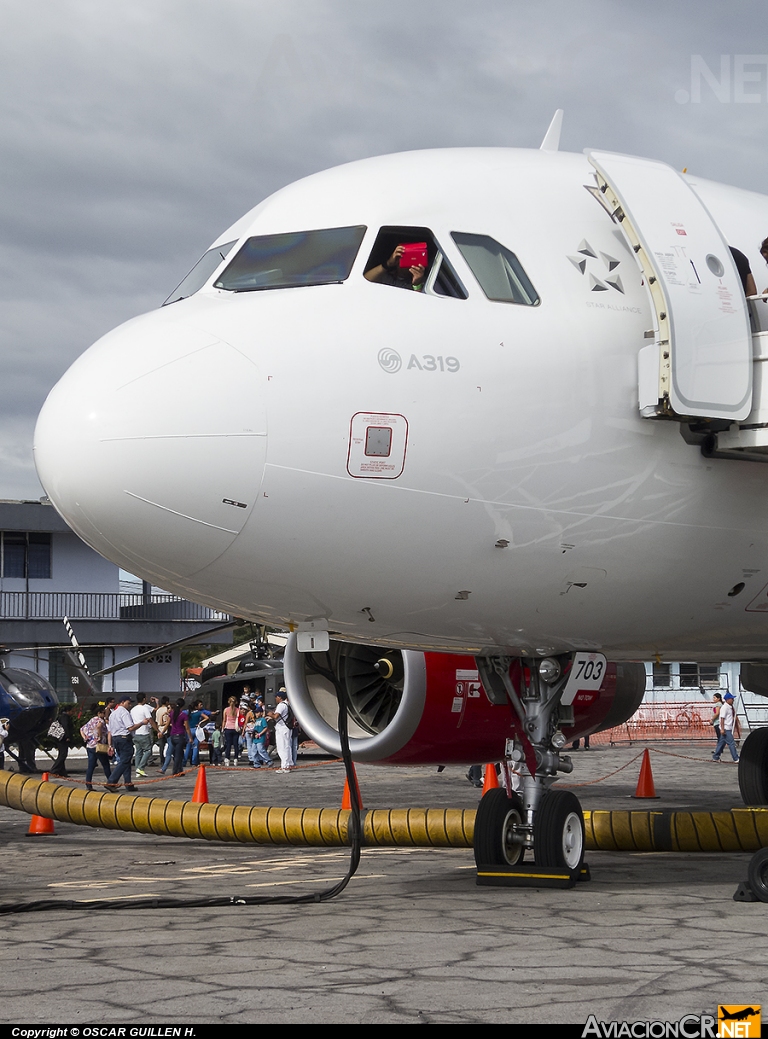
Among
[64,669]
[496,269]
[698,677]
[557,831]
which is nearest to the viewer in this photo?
[496,269]

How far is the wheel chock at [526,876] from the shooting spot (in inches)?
347

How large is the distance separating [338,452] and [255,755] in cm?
2305

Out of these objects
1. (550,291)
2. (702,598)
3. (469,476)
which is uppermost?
(550,291)

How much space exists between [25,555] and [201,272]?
3745cm

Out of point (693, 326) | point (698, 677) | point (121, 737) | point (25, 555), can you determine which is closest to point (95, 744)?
point (121, 737)

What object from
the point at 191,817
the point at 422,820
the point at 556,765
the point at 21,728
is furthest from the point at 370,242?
the point at 21,728

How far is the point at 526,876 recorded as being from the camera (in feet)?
29.3

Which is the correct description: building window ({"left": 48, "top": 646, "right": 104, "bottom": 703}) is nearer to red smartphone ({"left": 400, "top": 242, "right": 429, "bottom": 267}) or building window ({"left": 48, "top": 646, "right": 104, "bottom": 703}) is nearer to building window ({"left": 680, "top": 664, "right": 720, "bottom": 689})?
building window ({"left": 680, "top": 664, "right": 720, "bottom": 689})

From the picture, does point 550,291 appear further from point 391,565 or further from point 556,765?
point 556,765

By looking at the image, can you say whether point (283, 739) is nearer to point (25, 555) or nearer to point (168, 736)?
point (168, 736)

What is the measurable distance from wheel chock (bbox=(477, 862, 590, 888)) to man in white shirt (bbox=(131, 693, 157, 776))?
15286 mm

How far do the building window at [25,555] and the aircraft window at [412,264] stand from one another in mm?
37947

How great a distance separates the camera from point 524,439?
7531mm

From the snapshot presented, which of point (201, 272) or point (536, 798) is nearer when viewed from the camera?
point (201, 272)
